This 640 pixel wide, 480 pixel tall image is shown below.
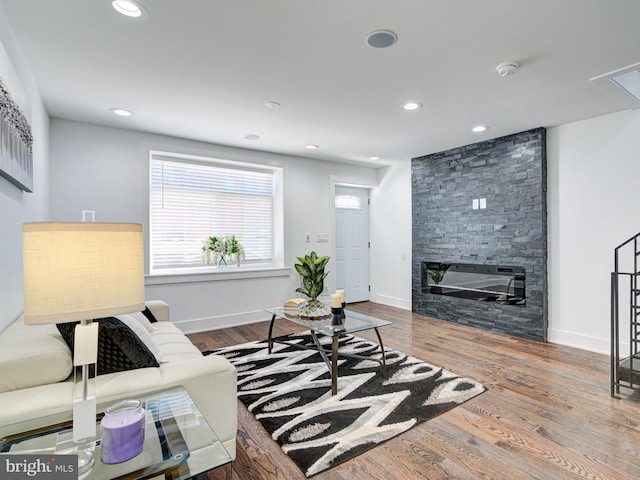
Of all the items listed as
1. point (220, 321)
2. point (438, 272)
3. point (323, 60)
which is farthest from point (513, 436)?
point (220, 321)

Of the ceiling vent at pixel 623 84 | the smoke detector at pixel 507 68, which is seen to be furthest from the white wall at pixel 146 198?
the ceiling vent at pixel 623 84

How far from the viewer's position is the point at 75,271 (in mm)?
1024

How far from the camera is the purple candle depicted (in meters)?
1.13

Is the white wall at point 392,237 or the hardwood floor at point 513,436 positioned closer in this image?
the hardwood floor at point 513,436

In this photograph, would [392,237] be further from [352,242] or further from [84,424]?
[84,424]

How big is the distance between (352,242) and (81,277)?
5.25 meters

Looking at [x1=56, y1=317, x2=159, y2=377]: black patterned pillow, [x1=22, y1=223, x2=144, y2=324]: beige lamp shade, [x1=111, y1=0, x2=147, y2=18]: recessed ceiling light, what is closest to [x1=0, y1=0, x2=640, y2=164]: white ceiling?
[x1=111, y1=0, x2=147, y2=18]: recessed ceiling light

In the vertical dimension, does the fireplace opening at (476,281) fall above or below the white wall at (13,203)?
below

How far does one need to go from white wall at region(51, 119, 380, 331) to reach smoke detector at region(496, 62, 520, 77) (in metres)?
3.19

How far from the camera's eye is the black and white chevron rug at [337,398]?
6.52 feet

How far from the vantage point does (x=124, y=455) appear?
1.14 meters

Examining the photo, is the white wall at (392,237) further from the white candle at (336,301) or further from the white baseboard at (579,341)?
the white candle at (336,301)

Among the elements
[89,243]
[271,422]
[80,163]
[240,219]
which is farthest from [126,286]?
[240,219]

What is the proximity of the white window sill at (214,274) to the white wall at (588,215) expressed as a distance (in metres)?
3.43
